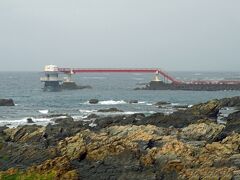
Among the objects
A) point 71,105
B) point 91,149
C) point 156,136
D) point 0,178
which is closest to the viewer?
point 0,178

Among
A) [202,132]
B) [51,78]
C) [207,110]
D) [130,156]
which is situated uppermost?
[51,78]

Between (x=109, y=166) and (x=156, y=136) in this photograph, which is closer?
(x=109, y=166)

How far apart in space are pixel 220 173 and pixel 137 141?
7755 mm

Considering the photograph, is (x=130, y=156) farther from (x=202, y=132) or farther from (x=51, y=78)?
(x=51, y=78)

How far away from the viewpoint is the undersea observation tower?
96.8m

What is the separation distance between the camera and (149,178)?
2072 cm

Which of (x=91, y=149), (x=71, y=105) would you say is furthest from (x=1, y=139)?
(x=71, y=105)

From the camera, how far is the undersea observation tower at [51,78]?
96812 millimetres

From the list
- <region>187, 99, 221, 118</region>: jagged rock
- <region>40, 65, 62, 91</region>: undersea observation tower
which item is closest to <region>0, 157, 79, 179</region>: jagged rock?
<region>187, 99, 221, 118</region>: jagged rock

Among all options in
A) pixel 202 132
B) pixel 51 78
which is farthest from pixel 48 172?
pixel 51 78

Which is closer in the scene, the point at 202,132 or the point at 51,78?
the point at 202,132

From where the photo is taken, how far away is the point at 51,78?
9731 centimetres

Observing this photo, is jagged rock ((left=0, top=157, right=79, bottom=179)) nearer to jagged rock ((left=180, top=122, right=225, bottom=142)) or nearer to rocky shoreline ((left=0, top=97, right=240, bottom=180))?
rocky shoreline ((left=0, top=97, right=240, bottom=180))

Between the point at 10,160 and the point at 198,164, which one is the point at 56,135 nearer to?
the point at 10,160
